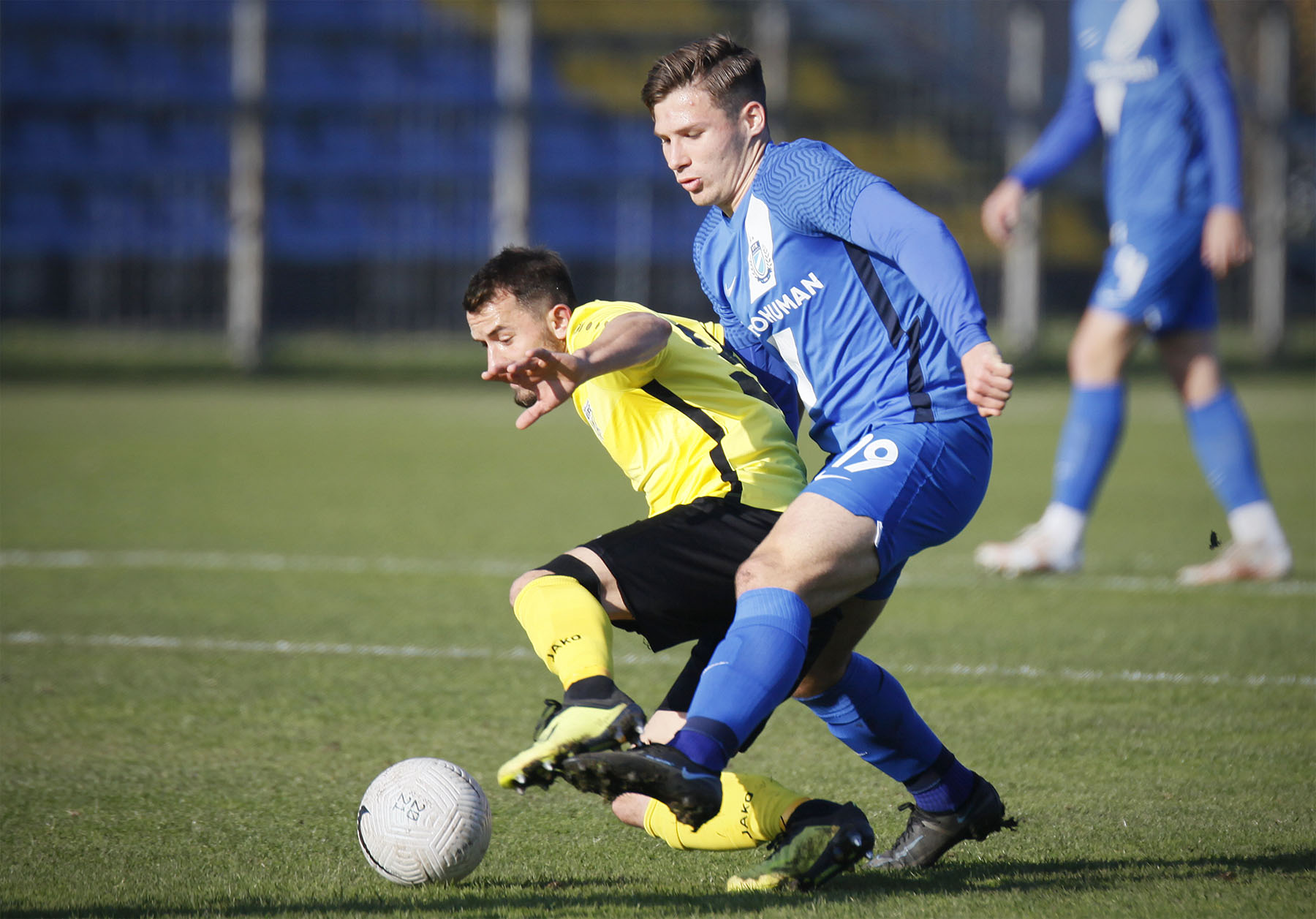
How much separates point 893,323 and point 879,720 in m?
0.79

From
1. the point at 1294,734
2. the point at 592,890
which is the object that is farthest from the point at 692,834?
the point at 1294,734

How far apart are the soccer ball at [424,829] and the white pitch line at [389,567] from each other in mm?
3644

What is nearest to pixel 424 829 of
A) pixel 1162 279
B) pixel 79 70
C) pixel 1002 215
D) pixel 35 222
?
pixel 1002 215

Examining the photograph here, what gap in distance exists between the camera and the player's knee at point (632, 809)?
3.00 m

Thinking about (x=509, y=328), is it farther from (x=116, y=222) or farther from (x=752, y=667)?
(x=116, y=222)

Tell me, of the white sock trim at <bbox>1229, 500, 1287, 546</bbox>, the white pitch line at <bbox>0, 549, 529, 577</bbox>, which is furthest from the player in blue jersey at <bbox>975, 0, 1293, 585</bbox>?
the white pitch line at <bbox>0, 549, 529, 577</bbox>

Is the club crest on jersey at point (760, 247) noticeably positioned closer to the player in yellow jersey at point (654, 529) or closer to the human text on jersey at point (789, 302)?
the human text on jersey at point (789, 302)

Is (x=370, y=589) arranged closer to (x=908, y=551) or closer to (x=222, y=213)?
(x=908, y=551)

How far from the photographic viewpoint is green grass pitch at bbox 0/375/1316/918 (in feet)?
9.00

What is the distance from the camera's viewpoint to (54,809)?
3.24 m

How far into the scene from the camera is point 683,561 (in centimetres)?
273

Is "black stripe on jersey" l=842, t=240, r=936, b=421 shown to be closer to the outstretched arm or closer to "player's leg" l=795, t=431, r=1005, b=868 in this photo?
"player's leg" l=795, t=431, r=1005, b=868

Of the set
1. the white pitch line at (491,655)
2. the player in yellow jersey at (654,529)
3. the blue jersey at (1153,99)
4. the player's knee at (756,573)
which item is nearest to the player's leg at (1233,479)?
the blue jersey at (1153,99)

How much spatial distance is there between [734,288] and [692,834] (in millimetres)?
1080
